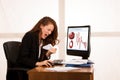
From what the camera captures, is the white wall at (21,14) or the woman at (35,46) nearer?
the woman at (35,46)

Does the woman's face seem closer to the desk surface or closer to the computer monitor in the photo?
the computer monitor

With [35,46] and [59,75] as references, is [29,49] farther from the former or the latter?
[59,75]

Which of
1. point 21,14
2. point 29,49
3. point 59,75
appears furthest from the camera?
point 21,14

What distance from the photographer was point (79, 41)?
2955 mm

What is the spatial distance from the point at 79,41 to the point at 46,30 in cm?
42

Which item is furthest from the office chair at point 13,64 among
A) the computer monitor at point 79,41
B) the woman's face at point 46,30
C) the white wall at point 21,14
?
the white wall at point 21,14

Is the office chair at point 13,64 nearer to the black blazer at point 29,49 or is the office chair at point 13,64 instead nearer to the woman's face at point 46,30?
the black blazer at point 29,49

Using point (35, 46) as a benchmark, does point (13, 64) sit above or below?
below

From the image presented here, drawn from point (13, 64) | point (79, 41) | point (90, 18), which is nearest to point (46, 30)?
point (79, 41)

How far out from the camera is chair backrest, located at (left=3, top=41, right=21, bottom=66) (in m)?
2.68

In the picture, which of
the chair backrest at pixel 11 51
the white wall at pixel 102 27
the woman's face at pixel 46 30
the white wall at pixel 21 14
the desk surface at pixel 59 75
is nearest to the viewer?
the desk surface at pixel 59 75

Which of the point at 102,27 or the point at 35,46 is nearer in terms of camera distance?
the point at 35,46

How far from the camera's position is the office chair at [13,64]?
257cm

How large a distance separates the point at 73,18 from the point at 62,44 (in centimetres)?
45
